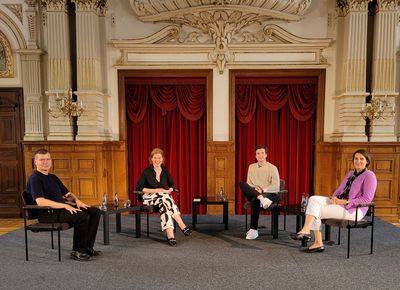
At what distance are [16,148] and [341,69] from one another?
5428mm

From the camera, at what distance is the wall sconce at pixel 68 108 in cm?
462

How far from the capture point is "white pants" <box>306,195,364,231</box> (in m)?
3.00

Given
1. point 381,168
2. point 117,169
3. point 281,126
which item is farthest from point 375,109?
point 117,169

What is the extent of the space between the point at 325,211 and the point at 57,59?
4.35 metres

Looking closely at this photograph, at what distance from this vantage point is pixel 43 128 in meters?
4.89

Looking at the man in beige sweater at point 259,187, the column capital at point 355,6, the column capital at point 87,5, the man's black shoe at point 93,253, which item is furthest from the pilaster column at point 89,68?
the column capital at point 355,6

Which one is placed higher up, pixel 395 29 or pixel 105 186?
pixel 395 29

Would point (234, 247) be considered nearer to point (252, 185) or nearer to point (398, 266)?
point (252, 185)

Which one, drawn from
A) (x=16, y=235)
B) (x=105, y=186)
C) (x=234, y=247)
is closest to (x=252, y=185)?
(x=234, y=247)

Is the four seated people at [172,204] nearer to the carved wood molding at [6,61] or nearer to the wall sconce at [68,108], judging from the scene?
the wall sconce at [68,108]

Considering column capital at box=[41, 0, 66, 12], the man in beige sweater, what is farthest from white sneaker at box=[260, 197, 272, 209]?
column capital at box=[41, 0, 66, 12]

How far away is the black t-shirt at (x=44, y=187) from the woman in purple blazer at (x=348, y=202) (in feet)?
8.07

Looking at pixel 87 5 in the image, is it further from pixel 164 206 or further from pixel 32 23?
pixel 164 206

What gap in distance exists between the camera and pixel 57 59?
4.70 m
